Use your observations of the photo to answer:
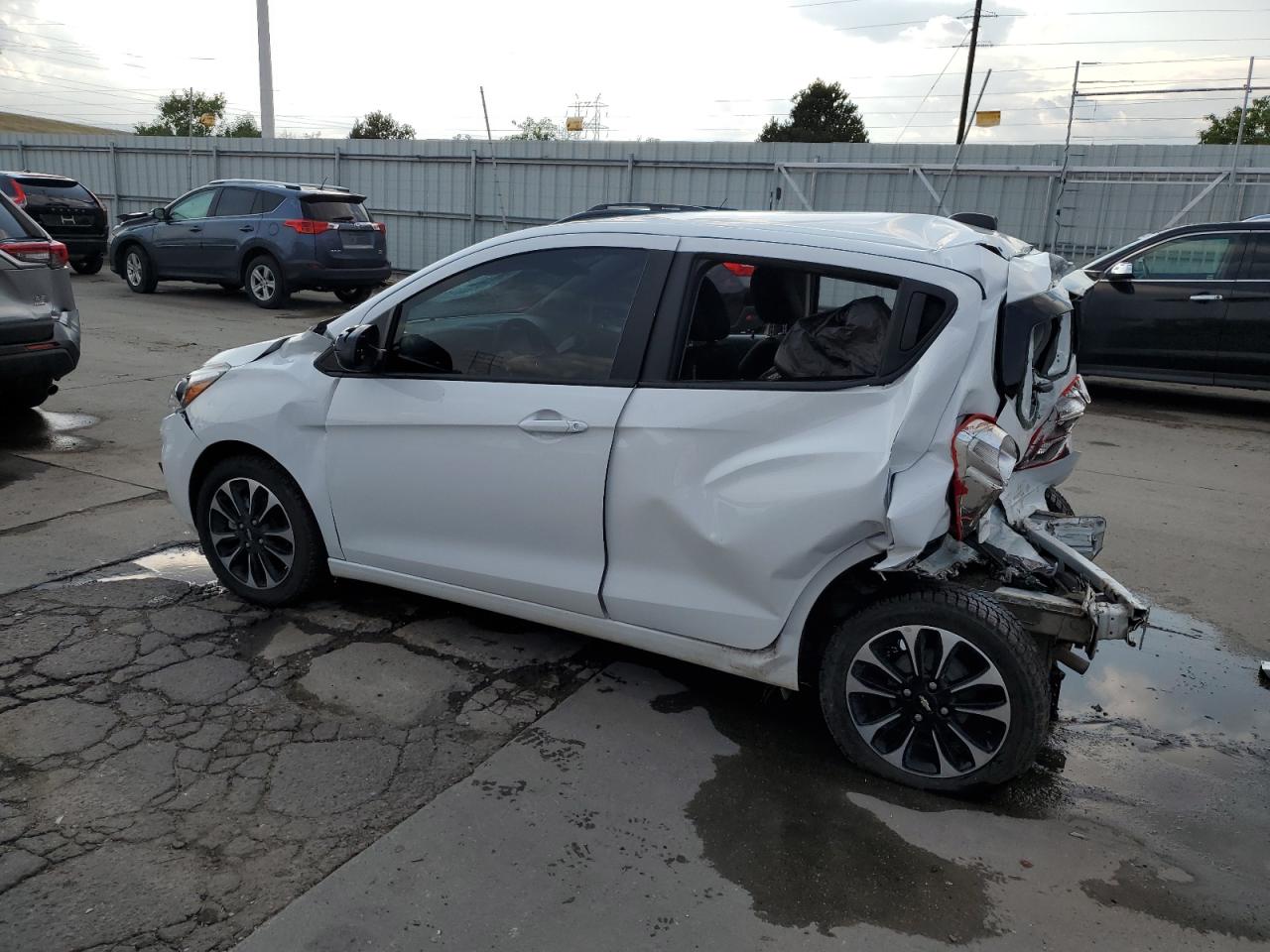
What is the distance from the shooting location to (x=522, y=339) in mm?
3670

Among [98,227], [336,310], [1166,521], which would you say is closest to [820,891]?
[1166,521]

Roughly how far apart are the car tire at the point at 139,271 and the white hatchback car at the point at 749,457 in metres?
13.4

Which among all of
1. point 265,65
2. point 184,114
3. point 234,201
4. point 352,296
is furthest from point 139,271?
point 184,114

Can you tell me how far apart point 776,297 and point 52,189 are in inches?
693

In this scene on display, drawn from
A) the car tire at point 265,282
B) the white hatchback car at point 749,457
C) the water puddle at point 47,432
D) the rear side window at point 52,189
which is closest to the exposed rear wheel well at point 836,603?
the white hatchback car at point 749,457

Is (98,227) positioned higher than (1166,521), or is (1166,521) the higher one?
(98,227)

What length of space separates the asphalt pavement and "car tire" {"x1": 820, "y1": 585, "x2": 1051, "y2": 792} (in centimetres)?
14

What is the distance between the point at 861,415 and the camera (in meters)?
3.02

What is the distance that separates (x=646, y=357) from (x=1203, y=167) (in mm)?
13545

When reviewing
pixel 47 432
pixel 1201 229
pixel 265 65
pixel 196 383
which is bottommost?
pixel 47 432

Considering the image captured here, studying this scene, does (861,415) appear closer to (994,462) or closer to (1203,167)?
(994,462)

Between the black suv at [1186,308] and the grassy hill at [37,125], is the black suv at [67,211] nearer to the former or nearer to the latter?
the black suv at [1186,308]

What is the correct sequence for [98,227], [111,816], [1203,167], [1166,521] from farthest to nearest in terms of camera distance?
[98,227] < [1203,167] < [1166,521] < [111,816]

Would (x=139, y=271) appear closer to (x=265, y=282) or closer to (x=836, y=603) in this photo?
(x=265, y=282)
